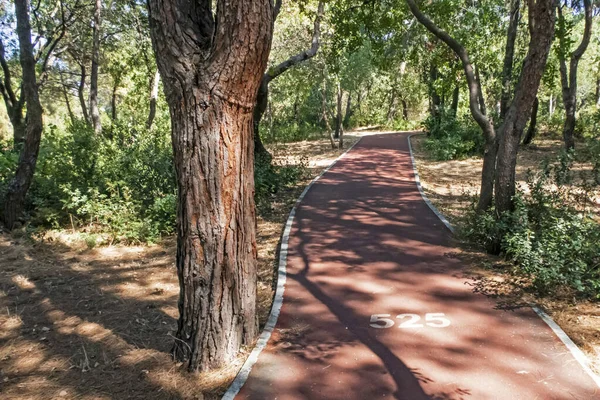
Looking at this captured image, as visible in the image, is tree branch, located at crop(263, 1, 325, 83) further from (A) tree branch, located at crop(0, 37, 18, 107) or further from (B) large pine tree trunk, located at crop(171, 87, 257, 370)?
(A) tree branch, located at crop(0, 37, 18, 107)

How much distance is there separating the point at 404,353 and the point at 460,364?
0.56 meters

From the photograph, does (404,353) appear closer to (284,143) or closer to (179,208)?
(179,208)

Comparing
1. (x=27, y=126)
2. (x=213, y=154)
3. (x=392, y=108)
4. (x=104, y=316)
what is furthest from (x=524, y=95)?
(x=392, y=108)

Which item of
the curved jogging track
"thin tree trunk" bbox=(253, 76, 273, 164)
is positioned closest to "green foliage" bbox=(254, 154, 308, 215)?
"thin tree trunk" bbox=(253, 76, 273, 164)

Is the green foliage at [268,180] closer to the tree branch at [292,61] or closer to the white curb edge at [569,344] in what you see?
the tree branch at [292,61]

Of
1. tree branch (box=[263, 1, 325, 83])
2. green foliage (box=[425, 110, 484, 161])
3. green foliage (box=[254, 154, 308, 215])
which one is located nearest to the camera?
green foliage (box=[254, 154, 308, 215])

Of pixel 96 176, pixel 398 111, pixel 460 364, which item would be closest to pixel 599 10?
pixel 460 364

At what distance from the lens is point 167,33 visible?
3.84 meters

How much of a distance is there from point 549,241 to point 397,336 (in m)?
2.64

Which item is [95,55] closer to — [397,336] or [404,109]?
[397,336]

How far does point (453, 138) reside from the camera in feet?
61.6

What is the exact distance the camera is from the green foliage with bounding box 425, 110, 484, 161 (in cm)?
1798

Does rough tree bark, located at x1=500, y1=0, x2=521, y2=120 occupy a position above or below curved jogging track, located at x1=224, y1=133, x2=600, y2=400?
above

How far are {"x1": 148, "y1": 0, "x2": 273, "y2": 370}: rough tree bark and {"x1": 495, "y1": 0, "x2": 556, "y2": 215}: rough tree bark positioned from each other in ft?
15.1
